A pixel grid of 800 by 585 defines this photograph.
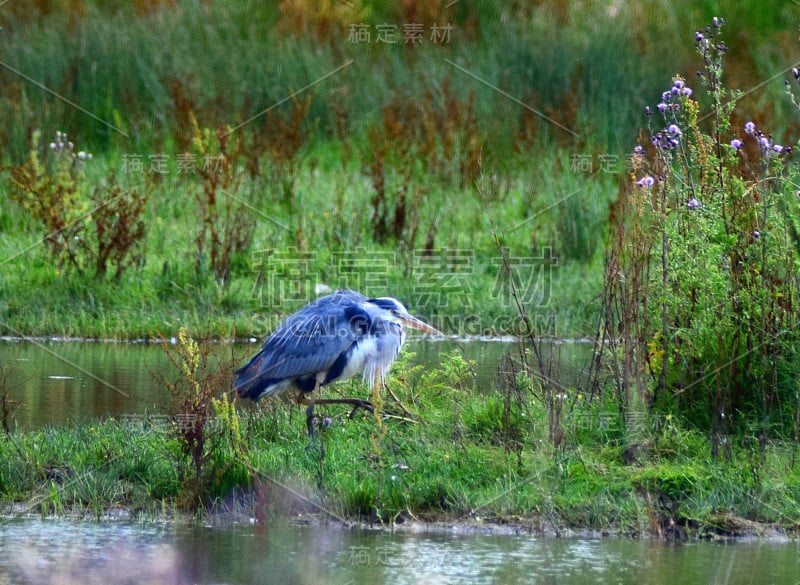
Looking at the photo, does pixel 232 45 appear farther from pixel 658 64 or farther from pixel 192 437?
pixel 192 437

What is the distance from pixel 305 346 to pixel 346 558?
189cm

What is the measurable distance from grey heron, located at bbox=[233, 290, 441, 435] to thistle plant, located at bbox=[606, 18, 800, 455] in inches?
48.8

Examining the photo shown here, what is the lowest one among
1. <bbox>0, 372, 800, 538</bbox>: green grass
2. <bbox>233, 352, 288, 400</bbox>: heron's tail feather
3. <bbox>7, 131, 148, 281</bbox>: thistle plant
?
<bbox>0, 372, 800, 538</bbox>: green grass

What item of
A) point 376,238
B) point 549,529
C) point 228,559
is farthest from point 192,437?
point 376,238

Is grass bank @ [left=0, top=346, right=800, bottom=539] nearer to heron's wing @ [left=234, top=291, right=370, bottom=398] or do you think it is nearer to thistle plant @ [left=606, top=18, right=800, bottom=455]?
thistle plant @ [left=606, top=18, right=800, bottom=455]

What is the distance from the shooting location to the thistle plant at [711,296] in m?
6.20

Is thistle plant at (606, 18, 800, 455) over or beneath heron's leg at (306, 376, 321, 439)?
over

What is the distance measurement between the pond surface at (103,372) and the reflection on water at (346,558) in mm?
1306

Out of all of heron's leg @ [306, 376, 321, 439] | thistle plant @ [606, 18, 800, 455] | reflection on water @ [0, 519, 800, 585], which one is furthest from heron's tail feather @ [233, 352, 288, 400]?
thistle plant @ [606, 18, 800, 455]

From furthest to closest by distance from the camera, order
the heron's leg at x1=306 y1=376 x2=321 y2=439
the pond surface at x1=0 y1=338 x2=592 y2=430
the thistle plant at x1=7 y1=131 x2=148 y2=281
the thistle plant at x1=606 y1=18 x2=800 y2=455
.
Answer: the thistle plant at x1=7 y1=131 x2=148 y2=281, the pond surface at x1=0 y1=338 x2=592 y2=430, the heron's leg at x1=306 y1=376 x2=321 y2=439, the thistle plant at x1=606 y1=18 x2=800 y2=455

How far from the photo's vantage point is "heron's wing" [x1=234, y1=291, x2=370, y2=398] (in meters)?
6.70

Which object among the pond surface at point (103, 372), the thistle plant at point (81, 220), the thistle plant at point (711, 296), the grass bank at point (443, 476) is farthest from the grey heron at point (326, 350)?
the thistle plant at point (81, 220)

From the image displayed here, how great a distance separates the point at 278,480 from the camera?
5.62 m

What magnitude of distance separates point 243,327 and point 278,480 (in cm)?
418
